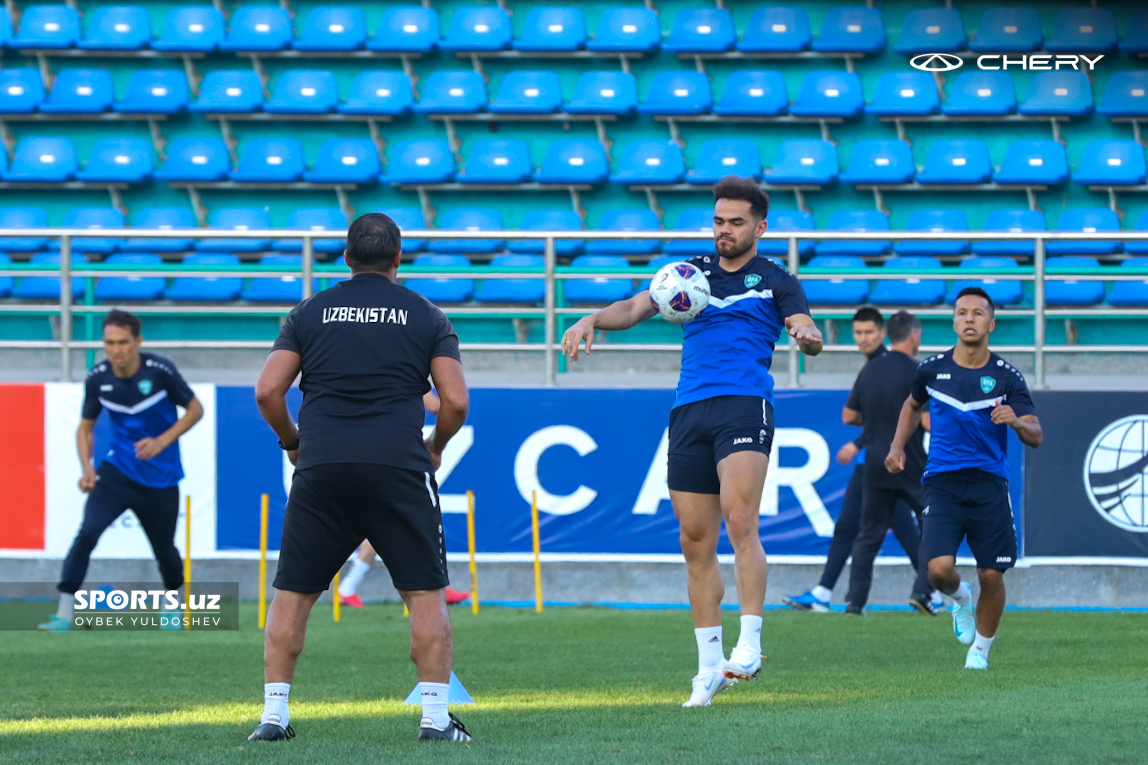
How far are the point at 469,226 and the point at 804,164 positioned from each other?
3.90 metres

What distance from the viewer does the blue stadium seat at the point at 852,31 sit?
688 inches

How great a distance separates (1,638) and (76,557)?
733mm

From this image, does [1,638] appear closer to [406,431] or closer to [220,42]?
[406,431]

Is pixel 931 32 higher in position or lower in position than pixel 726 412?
higher

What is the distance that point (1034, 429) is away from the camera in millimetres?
7910

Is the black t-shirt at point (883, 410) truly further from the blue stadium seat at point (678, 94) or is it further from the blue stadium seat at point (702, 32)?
the blue stadium seat at point (702, 32)

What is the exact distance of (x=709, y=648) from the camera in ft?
20.5

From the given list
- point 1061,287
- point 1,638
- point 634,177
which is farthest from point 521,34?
point 1,638

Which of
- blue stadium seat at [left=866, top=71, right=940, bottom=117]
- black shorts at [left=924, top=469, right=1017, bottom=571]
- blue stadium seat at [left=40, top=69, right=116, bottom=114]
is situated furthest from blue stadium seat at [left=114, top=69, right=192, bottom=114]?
black shorts at [left=924, top=469, right=1017, bottom=571]

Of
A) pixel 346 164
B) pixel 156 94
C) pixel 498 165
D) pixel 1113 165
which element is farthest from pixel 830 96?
pixel 156 94

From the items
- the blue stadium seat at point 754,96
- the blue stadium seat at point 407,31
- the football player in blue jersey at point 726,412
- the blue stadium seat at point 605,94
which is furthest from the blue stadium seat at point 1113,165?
the football player in blue jersey at point 726,412

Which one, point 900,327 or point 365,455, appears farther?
point 900,327

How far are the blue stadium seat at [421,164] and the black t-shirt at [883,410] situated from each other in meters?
7.42

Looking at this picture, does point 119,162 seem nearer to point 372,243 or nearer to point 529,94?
point 529,94
